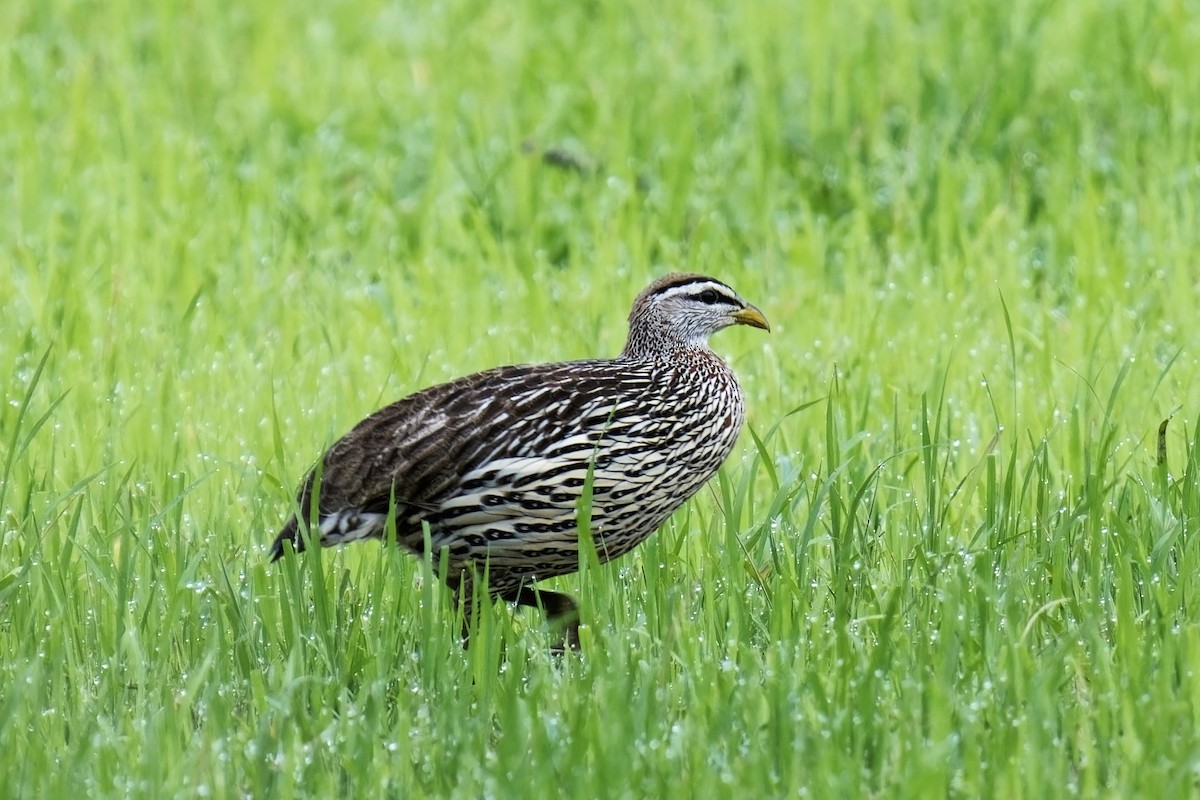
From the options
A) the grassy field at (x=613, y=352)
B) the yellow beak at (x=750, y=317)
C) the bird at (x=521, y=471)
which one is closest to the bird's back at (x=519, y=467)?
the bird at (x=521, y=471)

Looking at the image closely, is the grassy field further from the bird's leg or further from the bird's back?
the bird's back

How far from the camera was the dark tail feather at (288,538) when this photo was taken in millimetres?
5184

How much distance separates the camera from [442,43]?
34.8ft

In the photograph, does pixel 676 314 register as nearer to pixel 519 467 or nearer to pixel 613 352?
pixel 519 467

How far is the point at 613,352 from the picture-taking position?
7.34 metres

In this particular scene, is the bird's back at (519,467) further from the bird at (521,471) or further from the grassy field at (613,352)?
the grassy field at (613,352)

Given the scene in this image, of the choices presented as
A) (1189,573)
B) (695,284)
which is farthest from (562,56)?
(1189,573)

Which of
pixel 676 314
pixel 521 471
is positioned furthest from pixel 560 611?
pixel 676 314

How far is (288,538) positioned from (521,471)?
2.24 feet

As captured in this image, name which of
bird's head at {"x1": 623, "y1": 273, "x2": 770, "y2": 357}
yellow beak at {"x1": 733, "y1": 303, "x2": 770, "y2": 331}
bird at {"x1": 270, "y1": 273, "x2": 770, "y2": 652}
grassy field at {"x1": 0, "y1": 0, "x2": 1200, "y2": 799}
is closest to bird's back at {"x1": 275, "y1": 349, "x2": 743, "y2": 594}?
bird at {"x1": 270, "y1": 273, "x2": 770, "y2": 652}

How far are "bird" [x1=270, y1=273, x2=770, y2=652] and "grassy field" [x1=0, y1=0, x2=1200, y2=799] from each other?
0.17 m

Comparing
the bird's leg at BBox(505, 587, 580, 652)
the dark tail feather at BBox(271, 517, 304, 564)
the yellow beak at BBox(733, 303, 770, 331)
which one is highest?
the yellow beak at BBox(733, 303, 770, 331)

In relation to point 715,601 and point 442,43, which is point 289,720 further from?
point 442,43

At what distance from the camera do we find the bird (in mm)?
5090
